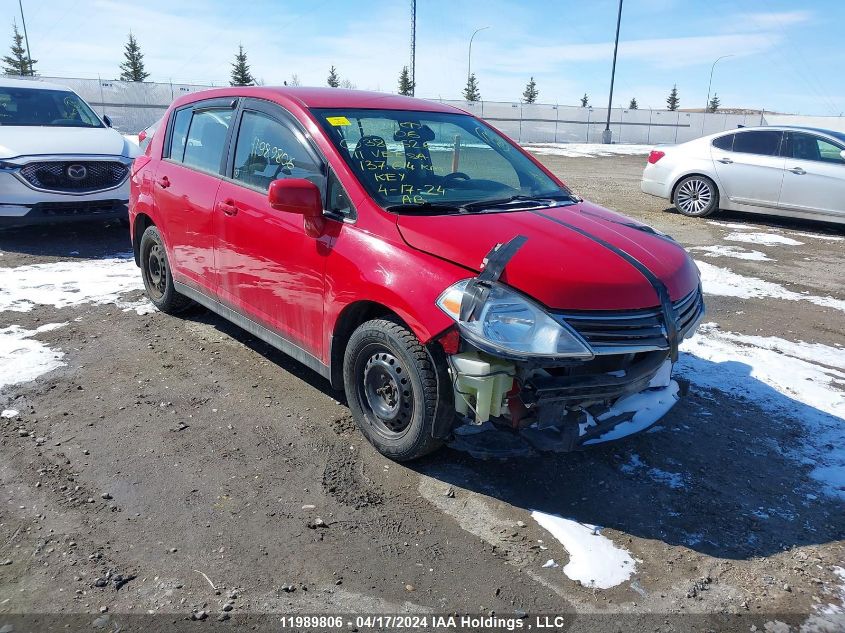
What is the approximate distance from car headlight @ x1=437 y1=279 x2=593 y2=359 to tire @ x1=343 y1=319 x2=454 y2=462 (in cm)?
36

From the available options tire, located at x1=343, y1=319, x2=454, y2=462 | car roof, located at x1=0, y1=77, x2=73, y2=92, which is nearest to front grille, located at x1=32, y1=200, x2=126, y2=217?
car roof, located at x1=0, y1=77, x2=73, y2=92

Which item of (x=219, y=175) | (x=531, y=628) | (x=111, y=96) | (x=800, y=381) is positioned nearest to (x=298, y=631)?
(x=531, y=628)

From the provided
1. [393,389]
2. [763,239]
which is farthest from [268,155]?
[763,239]

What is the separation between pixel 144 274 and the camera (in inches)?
234

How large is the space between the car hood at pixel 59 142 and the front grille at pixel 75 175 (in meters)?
0.15

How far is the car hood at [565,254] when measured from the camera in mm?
3037

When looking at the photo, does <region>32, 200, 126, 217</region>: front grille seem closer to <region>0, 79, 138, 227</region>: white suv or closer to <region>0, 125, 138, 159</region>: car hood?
<region>0, 79, 138, 227</region>: white suv

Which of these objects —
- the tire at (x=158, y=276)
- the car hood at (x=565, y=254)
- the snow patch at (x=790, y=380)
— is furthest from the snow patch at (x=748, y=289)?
the tire at (x=158, y=276)

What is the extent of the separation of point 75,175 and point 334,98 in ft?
17.4

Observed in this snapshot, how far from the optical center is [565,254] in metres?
3.23

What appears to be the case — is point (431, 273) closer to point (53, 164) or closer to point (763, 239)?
point (53, 164)

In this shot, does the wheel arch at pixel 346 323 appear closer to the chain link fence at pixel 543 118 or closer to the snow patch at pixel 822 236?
the snow patch at pixel 822 236

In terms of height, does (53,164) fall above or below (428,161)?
below

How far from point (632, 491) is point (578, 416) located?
0.55 meters
